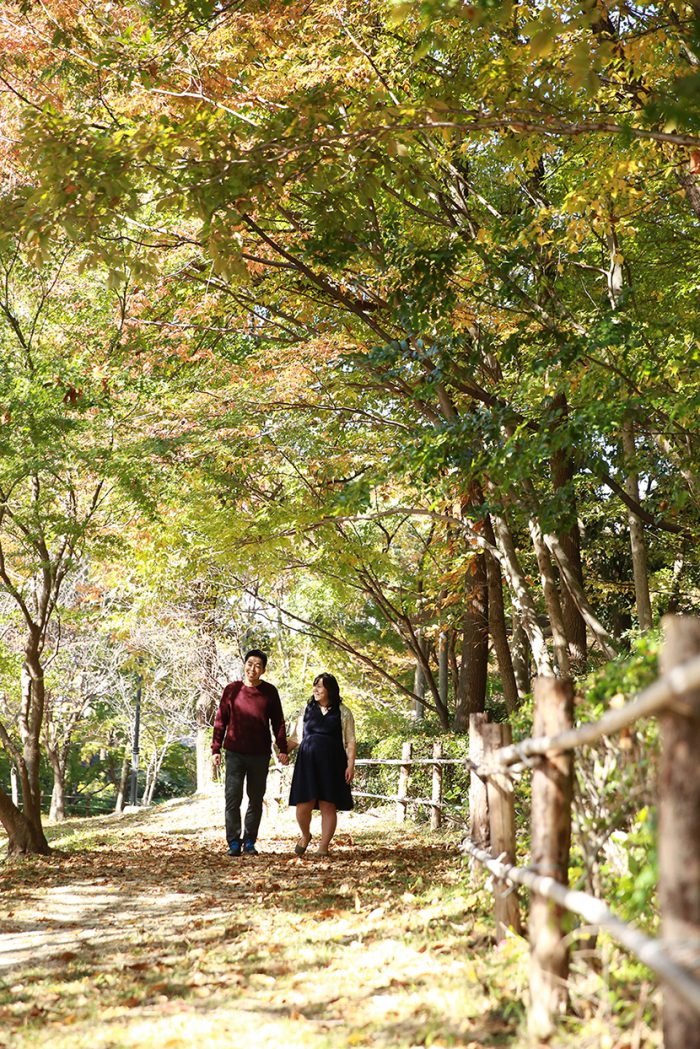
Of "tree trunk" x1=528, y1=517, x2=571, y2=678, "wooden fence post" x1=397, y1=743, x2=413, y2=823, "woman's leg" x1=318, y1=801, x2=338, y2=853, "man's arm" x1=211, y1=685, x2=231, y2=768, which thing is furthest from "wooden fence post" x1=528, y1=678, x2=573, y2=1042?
"wooden fence post" x1=397, y1=743, x2=413, y2=823

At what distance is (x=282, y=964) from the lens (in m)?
5.15

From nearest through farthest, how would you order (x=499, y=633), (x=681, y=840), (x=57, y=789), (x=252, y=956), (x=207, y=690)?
(x=681, y=840) < (x=252, y=956) < (x=499, y=633) < (x=207, y=690) < (x=57, y=789)

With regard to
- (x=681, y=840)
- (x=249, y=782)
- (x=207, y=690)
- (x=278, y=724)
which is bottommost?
(x=249, y=782)

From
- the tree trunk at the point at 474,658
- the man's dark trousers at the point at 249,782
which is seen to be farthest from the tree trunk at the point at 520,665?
the man's dark trousers at the point at 249,782

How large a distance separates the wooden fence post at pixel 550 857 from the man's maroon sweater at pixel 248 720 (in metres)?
6.65

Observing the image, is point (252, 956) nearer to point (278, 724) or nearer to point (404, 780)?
point (278, 724)

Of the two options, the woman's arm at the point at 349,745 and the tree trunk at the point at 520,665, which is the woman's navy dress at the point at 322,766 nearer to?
the woman's arm at the point at 349,745

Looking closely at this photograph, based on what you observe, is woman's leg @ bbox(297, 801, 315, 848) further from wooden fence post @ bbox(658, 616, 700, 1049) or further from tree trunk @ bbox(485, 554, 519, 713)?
wooden fence post @ bbox(658, 616, 700, 1049)

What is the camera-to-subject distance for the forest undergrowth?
12.3 ft

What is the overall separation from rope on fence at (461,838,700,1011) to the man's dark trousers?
6.28 metres

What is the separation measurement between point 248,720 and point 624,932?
8.02 metres

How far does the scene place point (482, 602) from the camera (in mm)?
15086

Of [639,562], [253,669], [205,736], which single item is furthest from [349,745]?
[205,736]

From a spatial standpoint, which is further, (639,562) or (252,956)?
(639,562)
